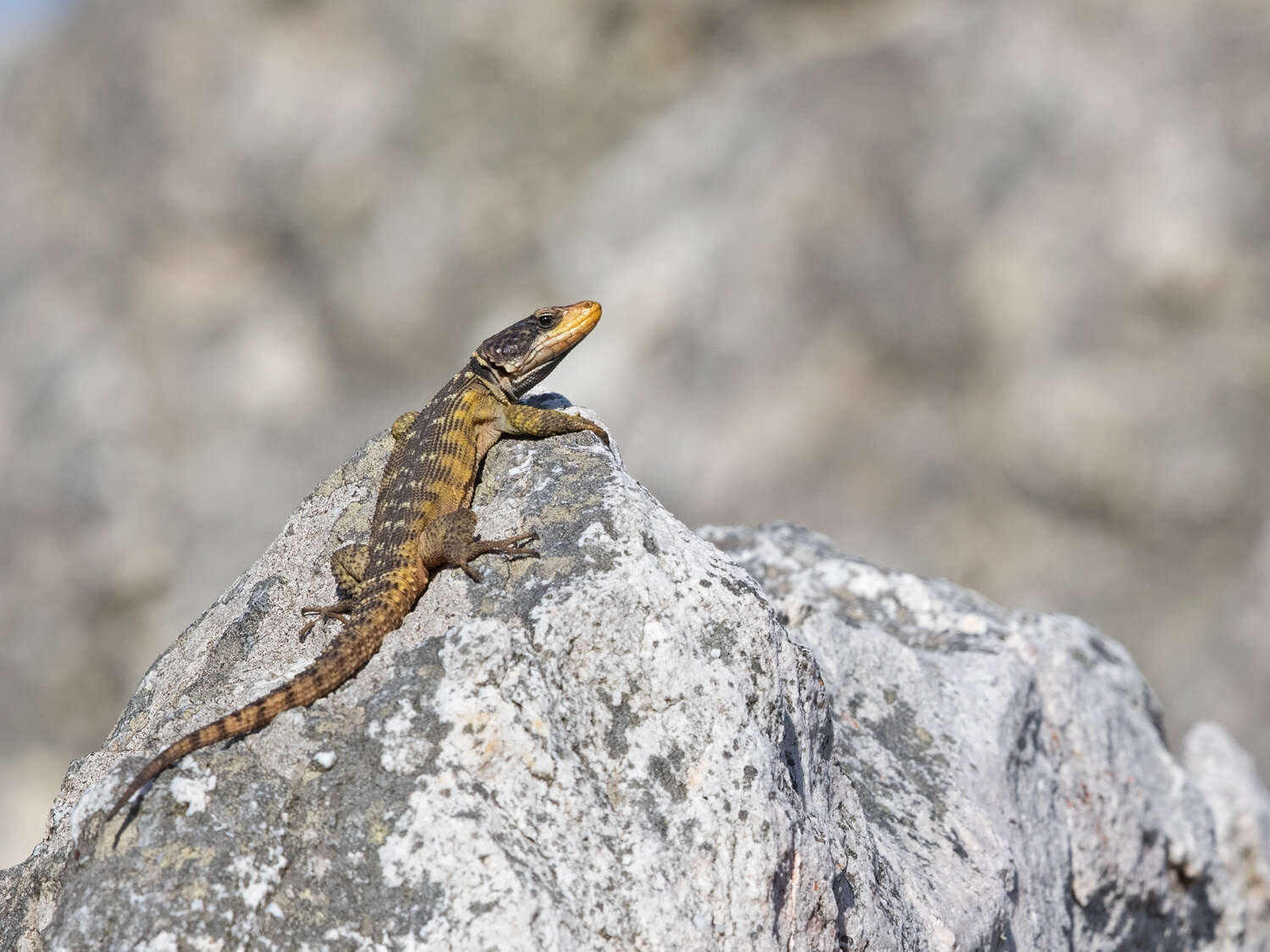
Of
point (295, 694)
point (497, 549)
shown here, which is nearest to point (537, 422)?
point (497, 549)

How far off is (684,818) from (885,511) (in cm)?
1606

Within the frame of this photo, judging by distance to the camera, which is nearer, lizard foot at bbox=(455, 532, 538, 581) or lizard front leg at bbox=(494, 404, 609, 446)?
lizard foot at bbox=(455, 532, 538, 581)

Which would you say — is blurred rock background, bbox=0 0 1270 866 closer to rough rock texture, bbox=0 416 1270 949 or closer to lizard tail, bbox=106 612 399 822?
rough rock texture, bbox=0 416 1270 949

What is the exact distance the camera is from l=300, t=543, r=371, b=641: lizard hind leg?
208 inches

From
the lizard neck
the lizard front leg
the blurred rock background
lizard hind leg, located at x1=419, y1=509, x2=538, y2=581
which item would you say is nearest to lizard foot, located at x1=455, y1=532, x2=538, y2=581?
lizard hind leg, located at x1=419, y1=509, x2=538, y2=581

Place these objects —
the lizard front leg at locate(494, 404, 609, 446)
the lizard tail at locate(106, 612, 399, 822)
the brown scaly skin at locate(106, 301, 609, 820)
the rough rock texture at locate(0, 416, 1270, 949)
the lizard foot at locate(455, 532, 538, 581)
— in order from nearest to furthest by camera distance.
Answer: the rough rock texture at locate(0, 416, 1270, 949), the lizard tail at locate(106, 612, 399, 822), the brown scaly skin at locate(106, 301, 609, 820), the lizard foot at locate(455, 532, 538, 581), the lizard front leg at locate(494, 404, 609, 446)

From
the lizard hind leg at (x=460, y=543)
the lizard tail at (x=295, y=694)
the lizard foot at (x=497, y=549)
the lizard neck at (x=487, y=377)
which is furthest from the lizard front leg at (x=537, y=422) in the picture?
the lizard tail at (x=295, y=694)

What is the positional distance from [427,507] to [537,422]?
81 cm

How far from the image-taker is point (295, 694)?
176 inches

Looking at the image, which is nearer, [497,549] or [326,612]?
[497,549]

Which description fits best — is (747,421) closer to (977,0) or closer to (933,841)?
(977,0)

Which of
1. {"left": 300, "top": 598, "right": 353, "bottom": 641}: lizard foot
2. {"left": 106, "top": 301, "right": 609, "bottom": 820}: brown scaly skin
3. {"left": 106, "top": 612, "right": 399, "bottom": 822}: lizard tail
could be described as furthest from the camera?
{"left": 300, "top": 598, "right": 353, "bottom": 641}: lizard foot

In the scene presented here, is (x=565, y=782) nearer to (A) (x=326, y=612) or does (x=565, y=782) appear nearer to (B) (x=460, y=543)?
(B) (x=460, y=543)

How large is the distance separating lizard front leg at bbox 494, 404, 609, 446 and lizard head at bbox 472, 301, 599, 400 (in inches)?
21.5
